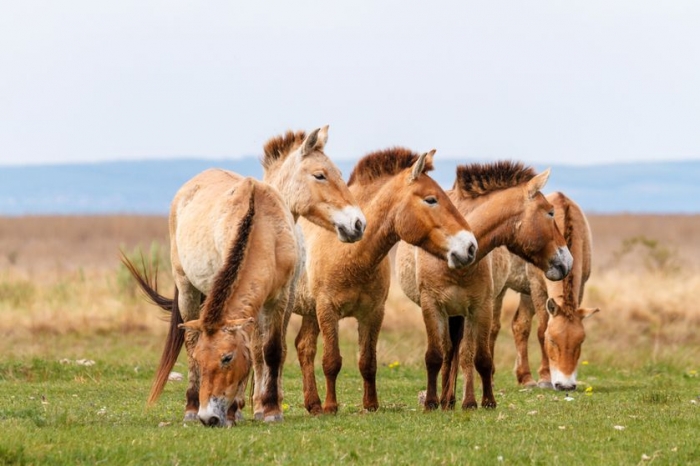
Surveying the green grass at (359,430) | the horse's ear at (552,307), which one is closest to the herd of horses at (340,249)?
the green grass at (359,430)

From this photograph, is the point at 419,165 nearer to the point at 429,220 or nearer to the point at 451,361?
the point at 429,220

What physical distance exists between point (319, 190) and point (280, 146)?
1.16 m

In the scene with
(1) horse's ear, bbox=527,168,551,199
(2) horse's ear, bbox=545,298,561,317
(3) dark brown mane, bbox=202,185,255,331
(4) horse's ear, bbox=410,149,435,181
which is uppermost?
(4) horse's ear, bbox=410,149,435,181

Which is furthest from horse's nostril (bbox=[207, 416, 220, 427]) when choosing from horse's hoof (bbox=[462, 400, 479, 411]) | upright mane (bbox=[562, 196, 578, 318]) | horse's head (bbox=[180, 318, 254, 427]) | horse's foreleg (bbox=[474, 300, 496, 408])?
upright mane (bbox=[562, 196, 578, 318])

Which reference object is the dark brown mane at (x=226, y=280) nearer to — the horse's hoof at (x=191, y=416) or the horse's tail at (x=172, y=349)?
the horse's hoof at (x=191, y=416)

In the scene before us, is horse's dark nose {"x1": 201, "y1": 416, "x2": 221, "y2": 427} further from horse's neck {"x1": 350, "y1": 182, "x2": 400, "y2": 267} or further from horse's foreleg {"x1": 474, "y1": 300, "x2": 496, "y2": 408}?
horse's foreleg {"x1": 474, "y1": 300, "x2": 496, "y2": 408}

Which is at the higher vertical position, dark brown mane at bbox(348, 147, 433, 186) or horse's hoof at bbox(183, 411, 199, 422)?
dark brown mane at bbox(348, 147, 433, 186)

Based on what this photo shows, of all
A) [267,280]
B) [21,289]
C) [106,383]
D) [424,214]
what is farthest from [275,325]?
[21,289]

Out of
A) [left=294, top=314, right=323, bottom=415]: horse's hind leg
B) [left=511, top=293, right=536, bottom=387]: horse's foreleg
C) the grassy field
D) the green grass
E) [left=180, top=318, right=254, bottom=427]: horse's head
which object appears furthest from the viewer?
[left=511, top=293, right=536, bottom=387]: horse's foreleg

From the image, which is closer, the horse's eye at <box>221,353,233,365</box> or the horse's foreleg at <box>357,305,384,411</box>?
the horse's eye at <box>221,353,233,365</box>

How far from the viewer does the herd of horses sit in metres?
9.20

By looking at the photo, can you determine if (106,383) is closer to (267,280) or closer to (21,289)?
(267,280)

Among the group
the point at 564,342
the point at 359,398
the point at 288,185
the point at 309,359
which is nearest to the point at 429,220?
the point at 288,185

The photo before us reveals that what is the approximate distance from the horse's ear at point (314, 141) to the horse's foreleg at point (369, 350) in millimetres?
1617
